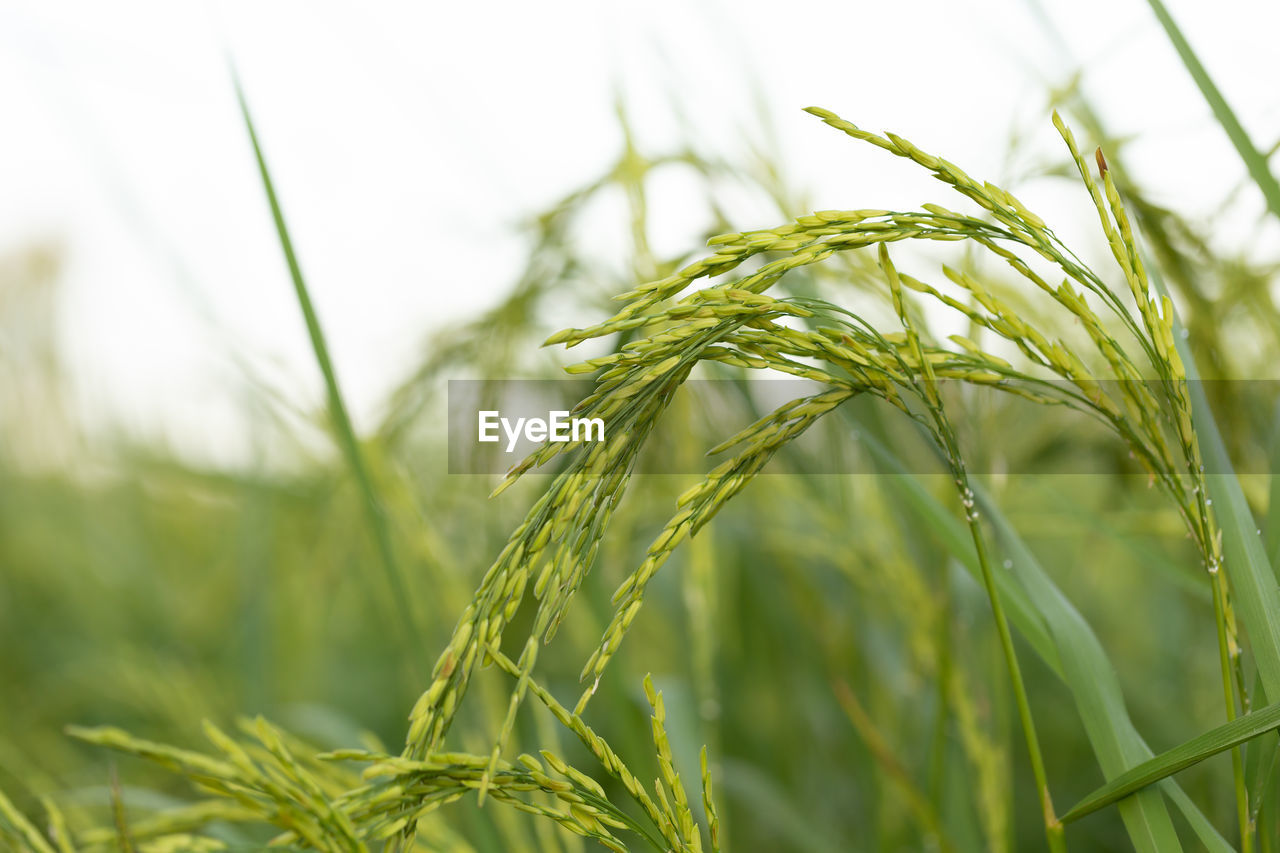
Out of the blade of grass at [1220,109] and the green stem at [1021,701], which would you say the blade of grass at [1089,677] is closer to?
the green stem at [1021,701]

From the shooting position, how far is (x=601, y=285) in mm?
906

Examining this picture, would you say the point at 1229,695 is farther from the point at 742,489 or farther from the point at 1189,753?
the point at 742,489

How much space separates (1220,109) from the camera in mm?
397

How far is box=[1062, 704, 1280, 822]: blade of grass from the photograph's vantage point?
11.1 inches

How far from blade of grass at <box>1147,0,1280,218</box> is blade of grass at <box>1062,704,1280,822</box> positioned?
24cm

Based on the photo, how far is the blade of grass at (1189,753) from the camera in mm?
283

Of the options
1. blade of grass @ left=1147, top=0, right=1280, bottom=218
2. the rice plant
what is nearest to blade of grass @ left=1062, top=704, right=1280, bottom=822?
the rice plant

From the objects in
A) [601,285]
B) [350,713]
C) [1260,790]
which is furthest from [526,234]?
[350,713]

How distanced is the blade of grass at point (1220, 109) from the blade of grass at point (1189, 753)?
0.77 feet

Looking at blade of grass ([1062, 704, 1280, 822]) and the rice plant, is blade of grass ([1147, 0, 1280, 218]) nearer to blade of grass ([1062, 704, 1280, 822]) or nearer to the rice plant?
the rice plant

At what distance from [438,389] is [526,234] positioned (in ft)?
0.58

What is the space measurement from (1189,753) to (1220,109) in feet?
0.97

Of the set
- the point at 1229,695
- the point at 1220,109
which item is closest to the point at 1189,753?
the point at 1229,695

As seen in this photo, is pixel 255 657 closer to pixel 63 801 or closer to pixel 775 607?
pixel 63 801
